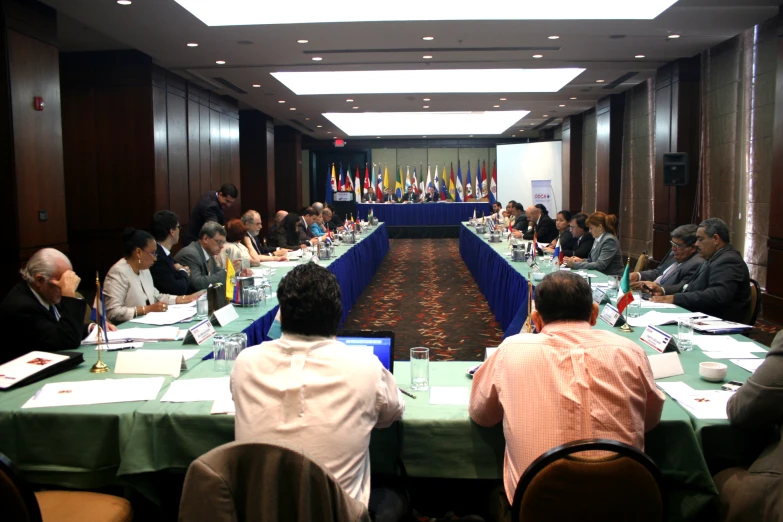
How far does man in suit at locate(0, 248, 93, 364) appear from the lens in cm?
271

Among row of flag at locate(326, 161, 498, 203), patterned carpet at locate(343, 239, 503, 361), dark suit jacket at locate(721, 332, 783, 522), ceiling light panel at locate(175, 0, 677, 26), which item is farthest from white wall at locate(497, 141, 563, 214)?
dark suit jacket at locate(721, 332, 783, 522)

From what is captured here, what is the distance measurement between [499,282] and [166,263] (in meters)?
3.57

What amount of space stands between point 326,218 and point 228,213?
2.43 meters

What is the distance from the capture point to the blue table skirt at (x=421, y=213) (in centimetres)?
1786

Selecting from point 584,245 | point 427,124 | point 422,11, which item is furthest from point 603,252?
point 427,124

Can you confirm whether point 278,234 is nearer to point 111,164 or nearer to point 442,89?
point 111,164

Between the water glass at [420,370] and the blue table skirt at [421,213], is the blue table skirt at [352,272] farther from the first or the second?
the blue table skirt at [421,213]

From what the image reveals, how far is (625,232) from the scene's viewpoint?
12.1 metres

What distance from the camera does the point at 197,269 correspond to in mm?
4840

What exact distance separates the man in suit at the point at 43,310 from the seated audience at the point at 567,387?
1903mm

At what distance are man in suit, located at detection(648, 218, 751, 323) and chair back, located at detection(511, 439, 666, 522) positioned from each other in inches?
106

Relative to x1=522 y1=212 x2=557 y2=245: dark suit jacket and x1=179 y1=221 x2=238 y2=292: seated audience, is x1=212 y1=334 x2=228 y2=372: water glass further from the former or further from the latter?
x1=522 y1=212 x2=557 y2=245: dark suit jacket

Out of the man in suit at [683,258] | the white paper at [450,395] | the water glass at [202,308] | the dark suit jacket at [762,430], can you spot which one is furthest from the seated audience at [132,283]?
the man in suit at [683,258]

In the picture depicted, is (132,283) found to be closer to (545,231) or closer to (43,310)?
(43,310)
